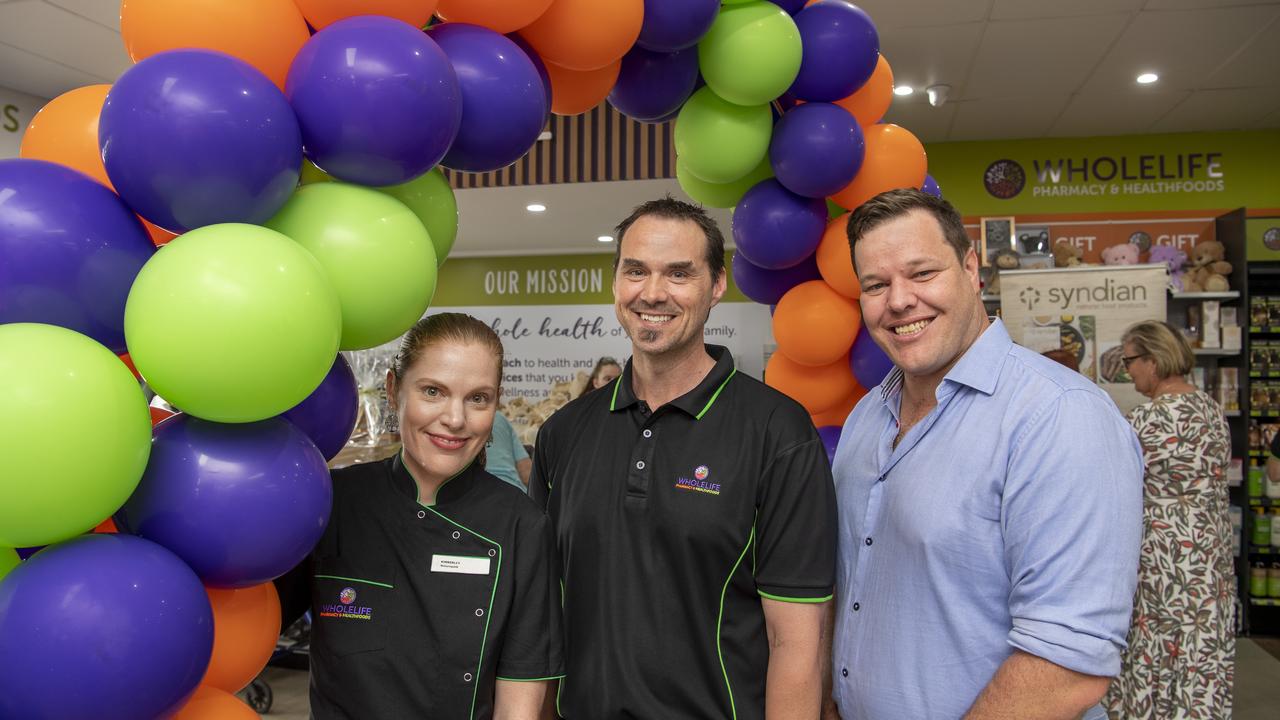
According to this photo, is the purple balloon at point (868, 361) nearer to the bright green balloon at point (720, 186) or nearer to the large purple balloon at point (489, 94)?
the bright green balloon at point (720, 186)

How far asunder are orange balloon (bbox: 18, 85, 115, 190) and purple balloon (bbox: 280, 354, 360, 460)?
1.29 ft

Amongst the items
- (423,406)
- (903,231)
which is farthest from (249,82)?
(903,231)

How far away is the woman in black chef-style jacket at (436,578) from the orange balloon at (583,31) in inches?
21.2

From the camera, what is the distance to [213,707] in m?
1.01

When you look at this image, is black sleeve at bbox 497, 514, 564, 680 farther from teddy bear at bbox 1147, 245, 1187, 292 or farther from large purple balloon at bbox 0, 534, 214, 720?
teddy bear at bbox 1147, 245, 1187, 292

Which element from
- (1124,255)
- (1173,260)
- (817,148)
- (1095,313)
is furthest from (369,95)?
(1173,260)

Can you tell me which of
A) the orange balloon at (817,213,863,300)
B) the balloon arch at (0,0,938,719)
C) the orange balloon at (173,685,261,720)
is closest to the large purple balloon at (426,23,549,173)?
the balloon arch at (0,0,938,719)

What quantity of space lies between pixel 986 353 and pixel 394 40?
1.04 m

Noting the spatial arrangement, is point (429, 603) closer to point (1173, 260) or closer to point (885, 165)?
point (885, 165)

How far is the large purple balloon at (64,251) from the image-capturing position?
2.85 ft

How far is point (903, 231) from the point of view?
1359mm

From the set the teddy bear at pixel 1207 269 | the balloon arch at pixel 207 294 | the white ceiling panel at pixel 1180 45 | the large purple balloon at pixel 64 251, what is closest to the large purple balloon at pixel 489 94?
the balloon arch at pixel 207 294

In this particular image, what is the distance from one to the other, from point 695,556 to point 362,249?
0.78 meters

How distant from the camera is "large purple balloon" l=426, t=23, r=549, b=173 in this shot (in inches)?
49.2
